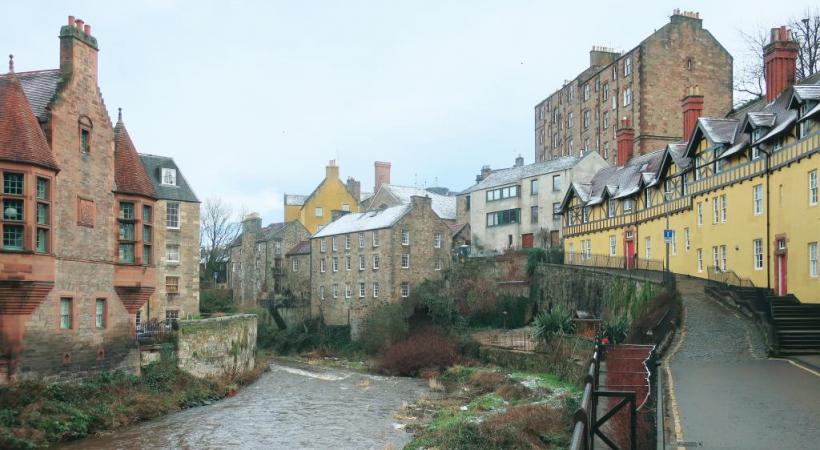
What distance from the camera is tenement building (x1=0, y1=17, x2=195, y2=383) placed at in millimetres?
23031

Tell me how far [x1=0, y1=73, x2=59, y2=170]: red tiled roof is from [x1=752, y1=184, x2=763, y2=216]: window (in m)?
26.6

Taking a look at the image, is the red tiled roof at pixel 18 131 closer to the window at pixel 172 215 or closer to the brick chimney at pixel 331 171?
the window at pixel 172 215

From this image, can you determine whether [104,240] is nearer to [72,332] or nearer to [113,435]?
[72,332]

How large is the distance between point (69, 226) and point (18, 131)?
3837 mm

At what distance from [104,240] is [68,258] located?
230cm

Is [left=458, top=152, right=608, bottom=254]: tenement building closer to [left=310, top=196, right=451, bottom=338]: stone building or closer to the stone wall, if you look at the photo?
[left=310, top=196, right=451, bottom=338]: stone building

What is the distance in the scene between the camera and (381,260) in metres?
54.8

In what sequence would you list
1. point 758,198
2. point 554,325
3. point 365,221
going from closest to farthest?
point 758,198
point 554,325
point 365,221

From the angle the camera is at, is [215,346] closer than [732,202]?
No

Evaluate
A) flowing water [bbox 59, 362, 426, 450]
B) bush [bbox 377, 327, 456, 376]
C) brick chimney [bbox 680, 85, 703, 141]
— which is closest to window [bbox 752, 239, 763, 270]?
brick chimney [bbox 680, 85, 703, 141]

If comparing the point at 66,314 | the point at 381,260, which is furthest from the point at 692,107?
the point at 66,314

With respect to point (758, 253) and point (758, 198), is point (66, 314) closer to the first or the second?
point (758, 253)

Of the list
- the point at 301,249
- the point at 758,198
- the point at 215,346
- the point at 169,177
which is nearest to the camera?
the point at 758,198

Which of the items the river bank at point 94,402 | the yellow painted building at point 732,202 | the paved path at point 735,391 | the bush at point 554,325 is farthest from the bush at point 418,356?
the paved path at point 735,391
